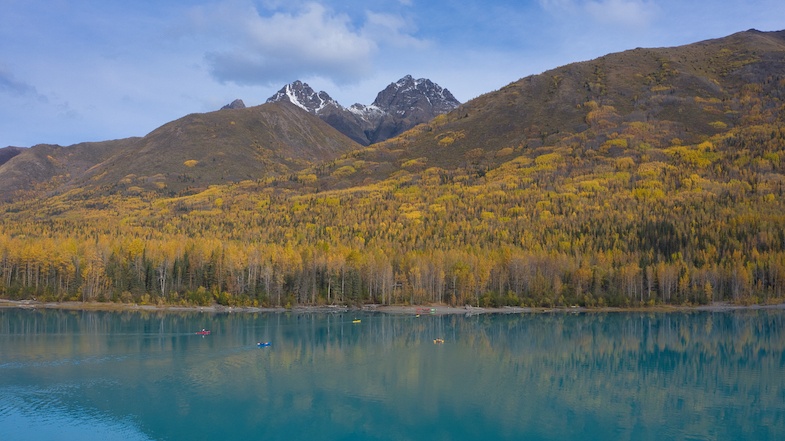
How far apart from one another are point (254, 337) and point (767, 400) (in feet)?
200

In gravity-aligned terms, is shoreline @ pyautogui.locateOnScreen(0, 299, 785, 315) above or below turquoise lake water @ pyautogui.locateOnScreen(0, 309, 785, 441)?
above

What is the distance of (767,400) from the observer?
51.8 m

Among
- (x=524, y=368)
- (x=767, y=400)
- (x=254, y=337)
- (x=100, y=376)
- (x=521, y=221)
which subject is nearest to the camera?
(x=767, y=400)

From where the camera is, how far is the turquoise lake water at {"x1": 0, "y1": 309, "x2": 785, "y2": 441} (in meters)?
43.8

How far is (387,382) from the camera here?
57125mm

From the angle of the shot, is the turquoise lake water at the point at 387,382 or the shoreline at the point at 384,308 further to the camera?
the shoreline at the point at 384,308

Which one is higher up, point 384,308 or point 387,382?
point 384,308

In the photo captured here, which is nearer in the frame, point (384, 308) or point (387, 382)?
point (387, 382)

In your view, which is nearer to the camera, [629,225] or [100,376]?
[100,376]

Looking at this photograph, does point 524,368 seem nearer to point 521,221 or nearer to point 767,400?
point 767,400

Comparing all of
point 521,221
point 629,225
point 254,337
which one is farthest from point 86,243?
point 629,225

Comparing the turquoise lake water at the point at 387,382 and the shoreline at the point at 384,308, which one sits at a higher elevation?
the shoreline at the point at 384,308

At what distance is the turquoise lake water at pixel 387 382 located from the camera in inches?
1722

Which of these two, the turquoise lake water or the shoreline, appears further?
the shoreline
